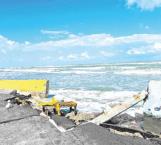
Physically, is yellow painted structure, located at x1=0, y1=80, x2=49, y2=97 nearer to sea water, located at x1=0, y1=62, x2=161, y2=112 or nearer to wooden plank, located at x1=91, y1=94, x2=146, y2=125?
sea water, located at x1=0, y1=62, x2=161, y2=112

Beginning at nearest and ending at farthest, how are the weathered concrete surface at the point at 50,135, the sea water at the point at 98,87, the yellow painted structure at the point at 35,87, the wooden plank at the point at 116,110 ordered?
the weathered concrete surface at the point at 50,135 < the wooden plank at the point at 116,110 < the yellow painted structure at the point at 35,87 < the sea water at the point at 98,87

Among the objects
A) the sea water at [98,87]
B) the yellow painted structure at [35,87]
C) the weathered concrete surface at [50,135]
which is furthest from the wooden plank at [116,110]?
the yellow painted structure at [35,87]

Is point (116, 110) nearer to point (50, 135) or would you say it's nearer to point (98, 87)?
point (50, 135)

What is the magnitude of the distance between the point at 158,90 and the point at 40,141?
11.4 feet

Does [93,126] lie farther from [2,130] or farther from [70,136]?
[2,130]

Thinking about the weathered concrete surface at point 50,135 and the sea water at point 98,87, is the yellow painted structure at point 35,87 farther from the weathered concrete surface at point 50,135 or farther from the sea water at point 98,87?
the weathered concrete surface at point 50,135

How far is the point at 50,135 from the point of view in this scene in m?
6.27

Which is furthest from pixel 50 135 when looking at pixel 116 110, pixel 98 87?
pixel 98 87

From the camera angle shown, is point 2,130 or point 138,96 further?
point 138,96

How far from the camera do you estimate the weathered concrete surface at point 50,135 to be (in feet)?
19.0

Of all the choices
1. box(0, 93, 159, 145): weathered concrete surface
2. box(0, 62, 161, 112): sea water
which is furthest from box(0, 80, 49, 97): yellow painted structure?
box(0, 93, 159, 145): weathered concrete surface

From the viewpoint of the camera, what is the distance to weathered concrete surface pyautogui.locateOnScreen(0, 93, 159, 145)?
579 centimetres

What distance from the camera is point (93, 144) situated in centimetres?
557

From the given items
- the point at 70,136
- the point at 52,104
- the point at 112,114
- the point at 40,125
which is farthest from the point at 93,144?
the point at 52,104
